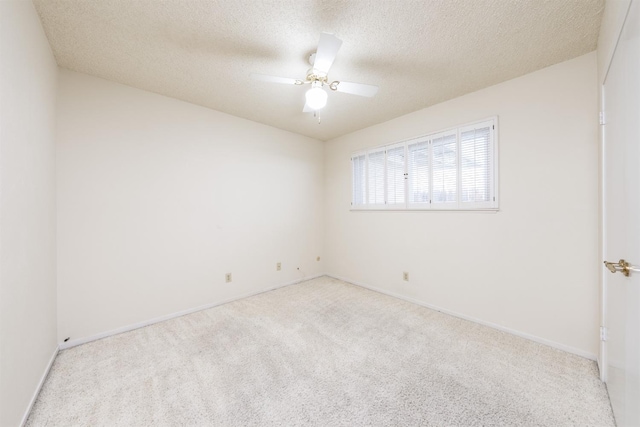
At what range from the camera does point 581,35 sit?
1.73m

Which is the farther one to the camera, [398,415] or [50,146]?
[50,146]

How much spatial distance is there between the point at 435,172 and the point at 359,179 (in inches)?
46.5

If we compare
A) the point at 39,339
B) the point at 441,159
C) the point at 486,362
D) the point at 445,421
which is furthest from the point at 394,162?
the point at 39,339

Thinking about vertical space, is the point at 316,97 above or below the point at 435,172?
above

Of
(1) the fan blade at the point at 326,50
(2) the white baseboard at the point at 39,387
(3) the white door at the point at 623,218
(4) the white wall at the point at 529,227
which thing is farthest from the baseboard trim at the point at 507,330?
(2) the white baseboard at the point at 39,387

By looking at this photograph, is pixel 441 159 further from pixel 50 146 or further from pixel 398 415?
pixel 50 146

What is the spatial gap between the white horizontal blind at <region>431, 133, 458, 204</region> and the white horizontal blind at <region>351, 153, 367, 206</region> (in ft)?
3.42

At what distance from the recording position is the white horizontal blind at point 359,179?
372 centimetres

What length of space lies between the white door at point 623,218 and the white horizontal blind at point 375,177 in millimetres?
2119

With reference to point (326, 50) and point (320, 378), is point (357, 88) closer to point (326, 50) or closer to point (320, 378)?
point (326, 50)

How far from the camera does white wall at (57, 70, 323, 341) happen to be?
218cm

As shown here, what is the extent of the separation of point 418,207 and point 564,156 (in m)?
1.36

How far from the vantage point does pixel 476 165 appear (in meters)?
2.58

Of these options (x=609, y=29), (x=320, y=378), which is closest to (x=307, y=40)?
(x=609, y=29)
